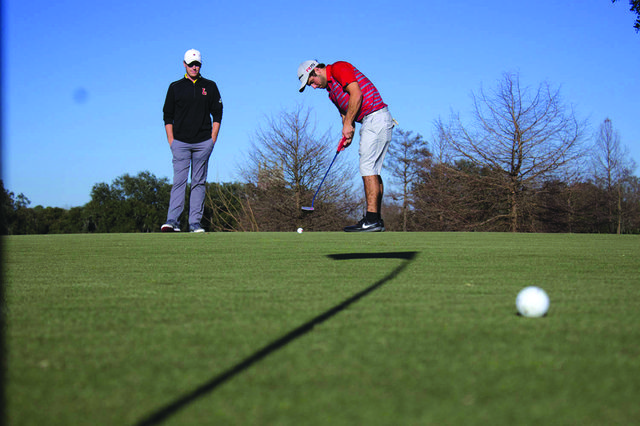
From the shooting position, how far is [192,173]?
8.11 meters

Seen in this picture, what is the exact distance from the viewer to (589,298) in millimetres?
2816

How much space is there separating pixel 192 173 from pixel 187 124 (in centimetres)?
76

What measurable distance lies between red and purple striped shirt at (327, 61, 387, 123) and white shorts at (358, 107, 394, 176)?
9 cm

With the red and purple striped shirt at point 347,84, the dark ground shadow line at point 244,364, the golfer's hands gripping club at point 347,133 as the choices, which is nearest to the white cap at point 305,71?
the red and purple striped shirt at point 347,84

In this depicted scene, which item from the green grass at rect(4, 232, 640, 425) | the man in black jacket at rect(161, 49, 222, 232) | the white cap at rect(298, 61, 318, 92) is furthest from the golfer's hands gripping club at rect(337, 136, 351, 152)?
the man in black jacket at rect(161, 49, 222, 232)

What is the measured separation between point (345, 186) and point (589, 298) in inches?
1246

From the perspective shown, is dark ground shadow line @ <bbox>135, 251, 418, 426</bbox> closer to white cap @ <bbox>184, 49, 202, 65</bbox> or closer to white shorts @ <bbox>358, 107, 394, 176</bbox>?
white shorts @ <bbox>358, 107, 394, 176</bbox>

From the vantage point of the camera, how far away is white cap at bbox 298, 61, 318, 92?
5832 millimetres

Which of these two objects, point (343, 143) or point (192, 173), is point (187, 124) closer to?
point (192, 173)

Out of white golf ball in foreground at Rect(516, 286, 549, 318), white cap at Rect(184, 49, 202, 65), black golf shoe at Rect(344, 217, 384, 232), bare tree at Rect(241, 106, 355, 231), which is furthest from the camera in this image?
bare tree at Rect(241, 106, 355, 231)

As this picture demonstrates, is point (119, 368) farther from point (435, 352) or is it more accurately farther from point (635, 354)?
point (635, 354)

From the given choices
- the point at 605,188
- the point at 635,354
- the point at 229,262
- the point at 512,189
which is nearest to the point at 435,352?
the point at 635,354

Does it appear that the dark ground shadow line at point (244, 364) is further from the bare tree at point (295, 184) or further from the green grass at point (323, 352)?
the bare tree at point (295, 184)

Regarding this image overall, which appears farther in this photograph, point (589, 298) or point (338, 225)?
point (338, 225)
